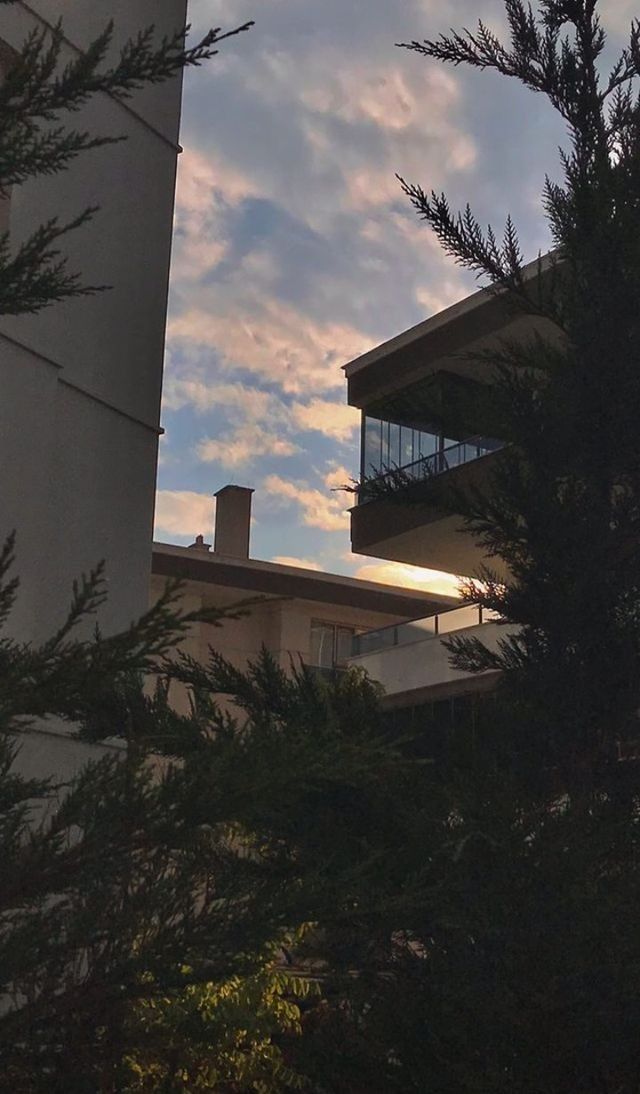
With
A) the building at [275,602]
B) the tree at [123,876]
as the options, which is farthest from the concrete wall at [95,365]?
the building at [275,602]

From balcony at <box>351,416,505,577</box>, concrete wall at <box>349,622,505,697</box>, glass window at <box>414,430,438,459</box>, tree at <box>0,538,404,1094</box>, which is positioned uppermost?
glass window at <box>414,430,438,459</box>

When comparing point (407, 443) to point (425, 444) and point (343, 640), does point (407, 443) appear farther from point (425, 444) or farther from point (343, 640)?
point (343, 640)

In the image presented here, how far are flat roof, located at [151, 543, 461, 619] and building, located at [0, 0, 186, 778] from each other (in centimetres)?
1631

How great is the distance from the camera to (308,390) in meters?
16.6

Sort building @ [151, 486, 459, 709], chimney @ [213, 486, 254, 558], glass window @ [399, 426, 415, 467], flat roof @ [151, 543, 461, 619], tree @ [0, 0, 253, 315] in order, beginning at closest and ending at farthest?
tree @ [0, 0, 253, 315] < glass window @ [399, 426, 415, 467] < flat roof @ [151, 543, 461, 619] < building @ [151, 486, 459, 709] < chimney @ [213, 486, 254, 558]

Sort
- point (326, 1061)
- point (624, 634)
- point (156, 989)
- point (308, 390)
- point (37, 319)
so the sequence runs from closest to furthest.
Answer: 1. point (156, 989)
2. point (326, 1061)
3. point (624, 634)
4. point (37, 319)
5. point (308, 390)

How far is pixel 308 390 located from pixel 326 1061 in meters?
11.8

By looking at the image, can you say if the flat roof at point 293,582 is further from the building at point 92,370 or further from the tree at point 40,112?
the tree at point 40,112

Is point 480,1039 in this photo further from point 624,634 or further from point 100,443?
point 100,443

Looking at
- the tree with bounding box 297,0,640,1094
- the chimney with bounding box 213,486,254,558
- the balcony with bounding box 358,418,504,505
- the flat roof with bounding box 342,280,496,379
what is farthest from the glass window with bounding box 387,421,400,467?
the tree with bounding box 297,0,640,1094

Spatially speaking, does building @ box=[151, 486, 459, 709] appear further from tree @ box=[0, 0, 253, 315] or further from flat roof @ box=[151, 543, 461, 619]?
tree @ box=[0, 0, 253, 315]

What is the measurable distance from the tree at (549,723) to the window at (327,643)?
22.1 metres

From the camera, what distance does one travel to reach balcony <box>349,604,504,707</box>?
1973 cm

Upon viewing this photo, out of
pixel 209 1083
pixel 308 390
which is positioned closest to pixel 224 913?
pixel 209 1083
